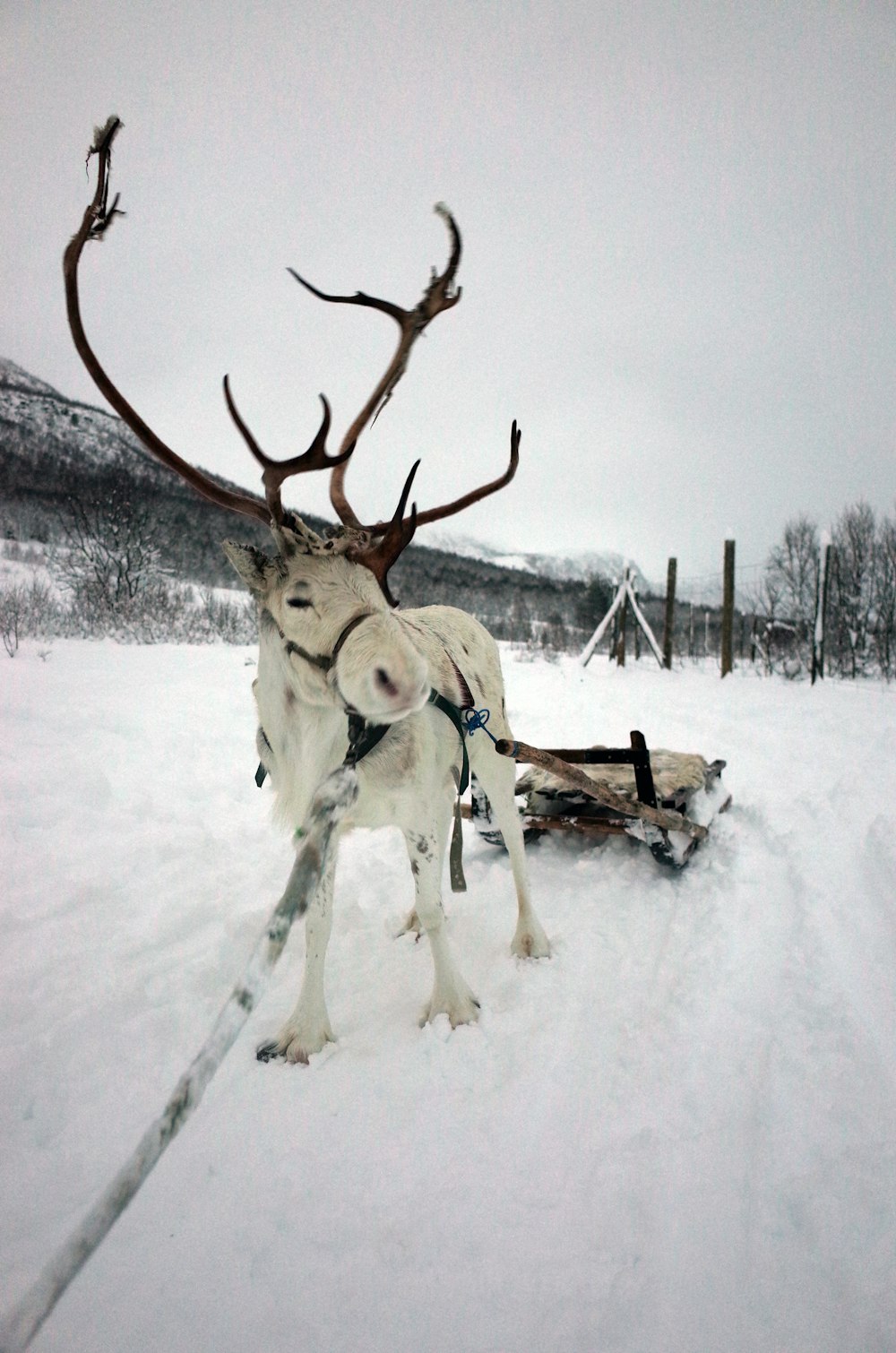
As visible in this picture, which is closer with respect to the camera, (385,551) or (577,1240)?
(577,1240)

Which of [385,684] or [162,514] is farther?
[162,514]

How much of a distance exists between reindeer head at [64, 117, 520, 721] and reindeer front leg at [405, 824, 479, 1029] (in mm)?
1130

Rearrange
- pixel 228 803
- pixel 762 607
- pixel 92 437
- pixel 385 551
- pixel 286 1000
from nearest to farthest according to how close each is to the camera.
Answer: pixel 385 551 → pixel 286 1000 → pixel 228 803 → pixel 762 607 → pixel 92 437

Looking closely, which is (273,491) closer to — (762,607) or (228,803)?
(228,803)

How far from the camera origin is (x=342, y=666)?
75.2 inches

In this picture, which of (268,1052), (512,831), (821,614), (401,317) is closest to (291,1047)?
(268,1052)

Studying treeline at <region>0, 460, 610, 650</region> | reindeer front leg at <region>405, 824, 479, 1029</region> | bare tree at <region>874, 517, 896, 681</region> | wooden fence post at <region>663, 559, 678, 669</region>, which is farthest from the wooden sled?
bare tree at <region>874, 517, 896, 681</region>

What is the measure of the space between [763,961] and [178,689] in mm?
7693

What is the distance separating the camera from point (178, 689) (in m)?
8.27

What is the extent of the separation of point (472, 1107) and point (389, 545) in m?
2.18

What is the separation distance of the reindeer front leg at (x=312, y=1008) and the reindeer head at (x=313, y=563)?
3.34 feet

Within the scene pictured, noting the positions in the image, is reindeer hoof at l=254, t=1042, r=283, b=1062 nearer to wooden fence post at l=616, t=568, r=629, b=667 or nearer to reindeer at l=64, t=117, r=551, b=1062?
reindeer at l=64, t=117, r=551, b=1062

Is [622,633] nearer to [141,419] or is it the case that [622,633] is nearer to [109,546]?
[141,419]

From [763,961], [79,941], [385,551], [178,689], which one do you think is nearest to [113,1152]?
[79,941]
